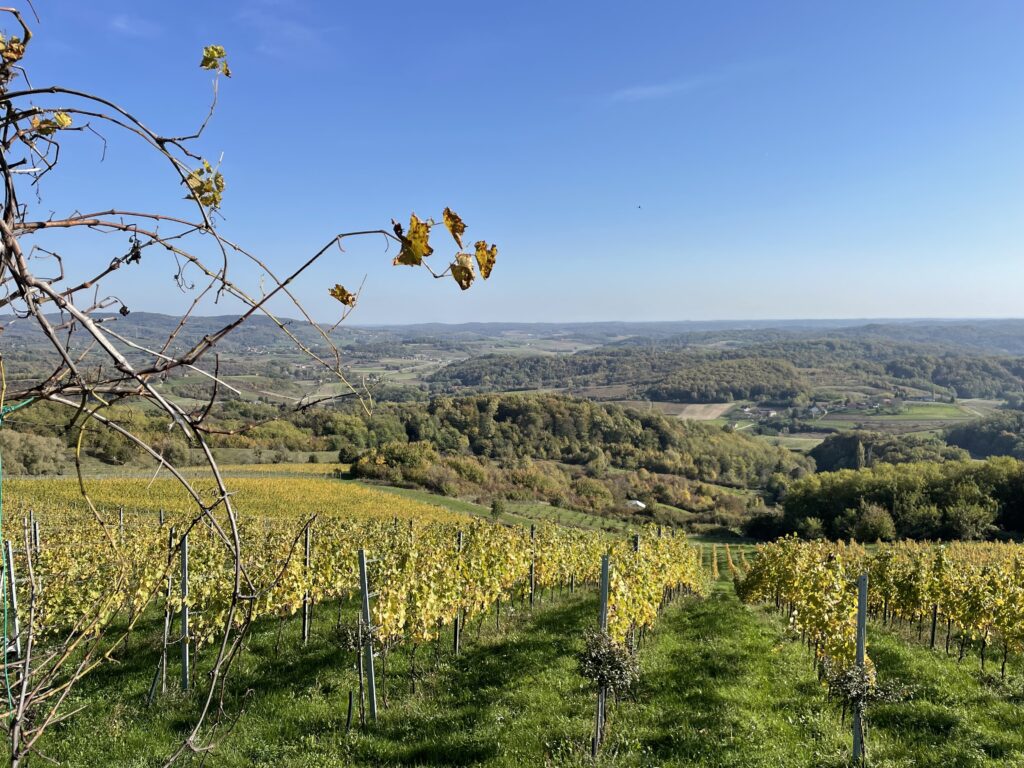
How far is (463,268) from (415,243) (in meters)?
0.10

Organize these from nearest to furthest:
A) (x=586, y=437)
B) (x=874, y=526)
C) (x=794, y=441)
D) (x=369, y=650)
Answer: (x=369, y=650) < (x=874, y=526) < (x=586, y=437) < (x=794, y=441)

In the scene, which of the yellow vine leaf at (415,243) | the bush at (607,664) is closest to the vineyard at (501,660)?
the bush at (607,664)

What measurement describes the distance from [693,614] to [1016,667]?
567 cm

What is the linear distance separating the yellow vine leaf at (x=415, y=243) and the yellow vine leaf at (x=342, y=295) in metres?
0.34

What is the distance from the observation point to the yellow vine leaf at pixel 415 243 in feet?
3.74

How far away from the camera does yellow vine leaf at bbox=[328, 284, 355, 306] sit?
146 cm

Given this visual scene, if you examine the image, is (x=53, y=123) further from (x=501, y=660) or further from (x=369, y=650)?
(x=501, y=660)

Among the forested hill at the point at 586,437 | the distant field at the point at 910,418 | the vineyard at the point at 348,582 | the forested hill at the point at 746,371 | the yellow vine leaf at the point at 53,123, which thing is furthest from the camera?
the forested hill at the point at 746,371

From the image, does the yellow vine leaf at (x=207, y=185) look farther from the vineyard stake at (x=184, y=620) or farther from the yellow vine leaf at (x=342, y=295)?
the vineyard stake at (x=184, y=620)

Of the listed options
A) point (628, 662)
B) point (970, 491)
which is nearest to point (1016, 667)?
point (628, 662)

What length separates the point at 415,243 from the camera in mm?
1146

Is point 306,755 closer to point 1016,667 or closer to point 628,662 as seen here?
point 628,662

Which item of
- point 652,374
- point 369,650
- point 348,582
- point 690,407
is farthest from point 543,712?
point 652,374

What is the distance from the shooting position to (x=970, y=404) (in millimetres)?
115688
